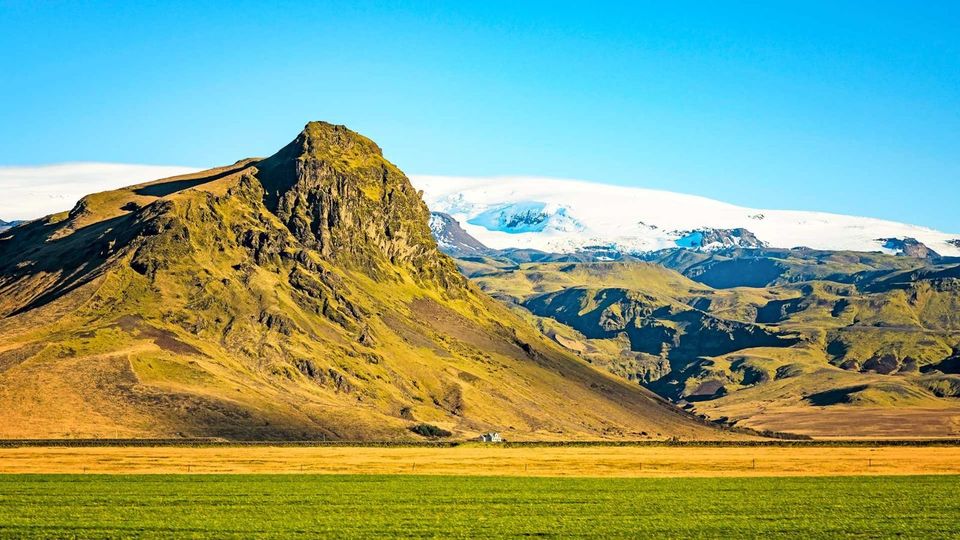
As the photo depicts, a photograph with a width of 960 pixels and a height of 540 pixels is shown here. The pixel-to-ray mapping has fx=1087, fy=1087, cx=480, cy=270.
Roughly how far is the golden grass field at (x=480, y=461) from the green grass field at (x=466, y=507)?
52.6 feet

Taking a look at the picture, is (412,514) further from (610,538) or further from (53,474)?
(53,474)

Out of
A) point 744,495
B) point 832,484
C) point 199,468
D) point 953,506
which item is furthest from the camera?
point 199,468

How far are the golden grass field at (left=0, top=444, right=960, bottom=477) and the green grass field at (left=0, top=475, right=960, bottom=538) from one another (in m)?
16.0

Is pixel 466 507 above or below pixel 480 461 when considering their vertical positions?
above

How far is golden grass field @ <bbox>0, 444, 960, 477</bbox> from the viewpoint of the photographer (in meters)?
146

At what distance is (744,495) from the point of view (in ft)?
360

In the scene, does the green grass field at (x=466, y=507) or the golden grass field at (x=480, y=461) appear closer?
the green grass field at (x=466, y=507)

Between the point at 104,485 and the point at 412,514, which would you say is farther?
the point at 104,485

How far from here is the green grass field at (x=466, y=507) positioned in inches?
3238

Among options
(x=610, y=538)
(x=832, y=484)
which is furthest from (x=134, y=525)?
(x=832, y=484)

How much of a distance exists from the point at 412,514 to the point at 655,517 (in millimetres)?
20384

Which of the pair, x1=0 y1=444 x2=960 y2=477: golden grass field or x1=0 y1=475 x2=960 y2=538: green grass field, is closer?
x1=0 y1=475 x2=960 y2=538: green grass field

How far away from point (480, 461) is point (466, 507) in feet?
233

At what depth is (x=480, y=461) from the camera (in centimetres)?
16812
